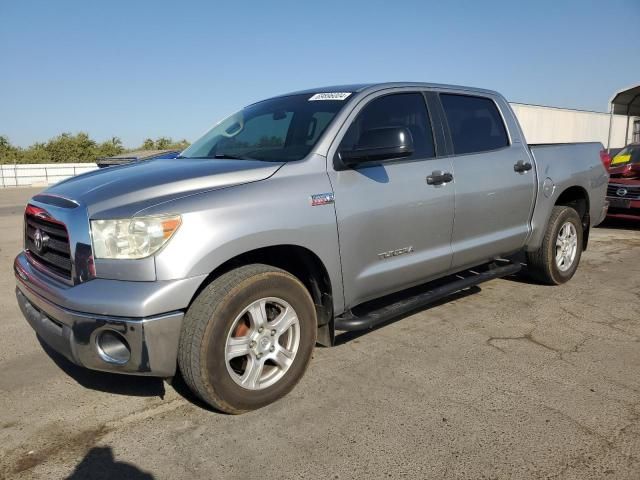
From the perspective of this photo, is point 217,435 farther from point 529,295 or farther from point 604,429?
point 529,295

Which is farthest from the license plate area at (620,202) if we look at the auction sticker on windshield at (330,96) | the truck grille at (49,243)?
the truck grille at (49,243)

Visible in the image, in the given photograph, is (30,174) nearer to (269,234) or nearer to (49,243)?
(49,243)

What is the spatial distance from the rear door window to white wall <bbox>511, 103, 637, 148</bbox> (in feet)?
50.7

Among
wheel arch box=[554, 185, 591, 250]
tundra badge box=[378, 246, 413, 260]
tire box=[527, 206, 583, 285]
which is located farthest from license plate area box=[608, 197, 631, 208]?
tundra badge box=[378, 246, 413, 260]

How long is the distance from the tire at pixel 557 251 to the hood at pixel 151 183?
3.17 m

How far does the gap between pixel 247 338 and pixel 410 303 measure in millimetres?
1323

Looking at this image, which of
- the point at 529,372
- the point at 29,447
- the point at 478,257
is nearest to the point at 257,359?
the point at 29,447

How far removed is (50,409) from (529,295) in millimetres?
4203

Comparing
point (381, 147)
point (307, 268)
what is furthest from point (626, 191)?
point (307, 268)

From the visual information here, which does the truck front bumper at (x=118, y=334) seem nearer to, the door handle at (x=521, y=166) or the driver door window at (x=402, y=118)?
the driver door window at (x=402, y=118)

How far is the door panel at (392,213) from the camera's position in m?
3.16

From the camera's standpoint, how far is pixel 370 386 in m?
3.11

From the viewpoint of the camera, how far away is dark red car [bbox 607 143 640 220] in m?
8.52

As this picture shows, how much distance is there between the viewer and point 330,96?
141 inches
